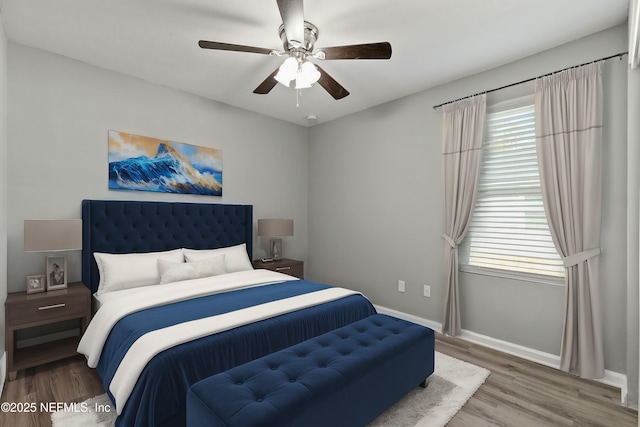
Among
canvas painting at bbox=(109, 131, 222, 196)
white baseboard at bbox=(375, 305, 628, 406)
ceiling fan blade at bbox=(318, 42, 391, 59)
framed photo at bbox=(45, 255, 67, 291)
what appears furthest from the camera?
canvas painting at bbox=(109, 131, 222, 196)

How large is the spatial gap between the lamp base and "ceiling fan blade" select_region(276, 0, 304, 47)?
111 inches

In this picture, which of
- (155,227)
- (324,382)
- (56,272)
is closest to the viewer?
(324,382)

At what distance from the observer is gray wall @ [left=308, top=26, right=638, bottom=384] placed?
2412mm

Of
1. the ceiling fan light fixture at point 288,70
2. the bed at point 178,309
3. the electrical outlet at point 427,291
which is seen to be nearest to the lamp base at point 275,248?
the bed at point 178,309

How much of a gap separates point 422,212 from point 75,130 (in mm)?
3648

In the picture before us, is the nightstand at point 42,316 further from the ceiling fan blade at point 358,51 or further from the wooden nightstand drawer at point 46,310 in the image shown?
the ceiling fan blade at point 358,51

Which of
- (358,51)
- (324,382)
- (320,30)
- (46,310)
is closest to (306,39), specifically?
(320,30)

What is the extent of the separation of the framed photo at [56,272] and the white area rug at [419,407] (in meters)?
1.12

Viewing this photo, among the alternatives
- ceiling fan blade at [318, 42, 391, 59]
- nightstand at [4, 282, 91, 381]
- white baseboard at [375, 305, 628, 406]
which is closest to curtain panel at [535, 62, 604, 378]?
white baseboard at [375, 305, 628, 406]

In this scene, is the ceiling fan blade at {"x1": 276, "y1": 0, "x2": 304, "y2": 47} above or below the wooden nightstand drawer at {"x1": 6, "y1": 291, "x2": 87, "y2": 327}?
above

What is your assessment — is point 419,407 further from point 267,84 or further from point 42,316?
point 42,316

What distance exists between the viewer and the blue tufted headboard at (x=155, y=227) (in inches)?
118

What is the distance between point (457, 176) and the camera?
10.6 ft

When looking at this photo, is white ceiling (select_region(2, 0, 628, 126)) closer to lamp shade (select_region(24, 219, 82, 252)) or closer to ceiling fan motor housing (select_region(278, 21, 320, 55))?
ceiling fan motor housing (select_region(278, 21, 320, 55))
